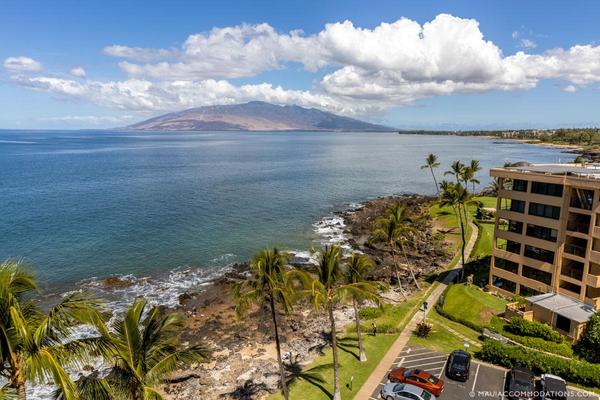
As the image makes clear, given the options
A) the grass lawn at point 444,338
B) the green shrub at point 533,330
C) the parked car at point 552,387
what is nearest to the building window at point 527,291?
the green shrub at point 533,330

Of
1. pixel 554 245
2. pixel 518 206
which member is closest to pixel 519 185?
pixel 518 206

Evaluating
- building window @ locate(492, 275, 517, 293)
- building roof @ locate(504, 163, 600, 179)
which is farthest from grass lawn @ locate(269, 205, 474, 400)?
building roof @ locate(504, 163, 600, 179)

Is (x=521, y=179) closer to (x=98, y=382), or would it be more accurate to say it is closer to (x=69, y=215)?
(x=98, y=382)

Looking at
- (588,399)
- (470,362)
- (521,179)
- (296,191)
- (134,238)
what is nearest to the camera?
(588,399)

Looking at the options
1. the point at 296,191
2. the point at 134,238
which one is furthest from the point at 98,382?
the point at 296,191

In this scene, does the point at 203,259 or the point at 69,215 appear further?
the point at 69,215

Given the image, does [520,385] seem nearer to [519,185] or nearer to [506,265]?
[506,265]
